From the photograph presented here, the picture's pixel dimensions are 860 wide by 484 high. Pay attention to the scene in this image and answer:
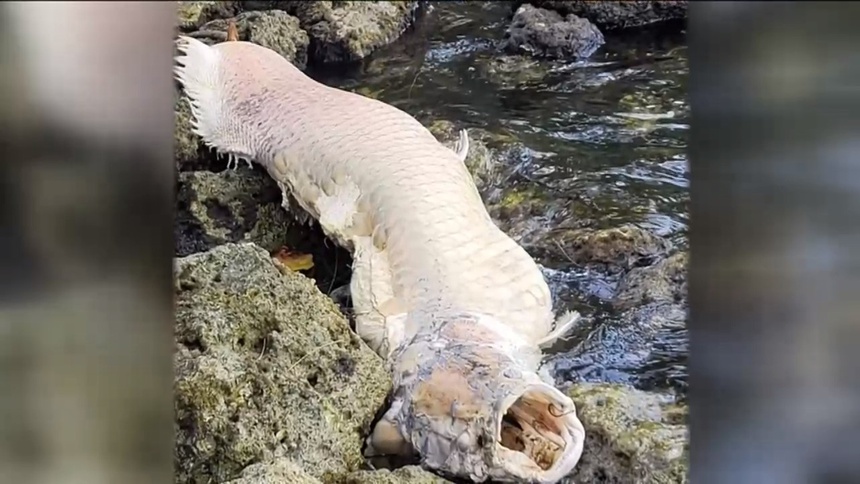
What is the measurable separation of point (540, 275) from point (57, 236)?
1.13 metres

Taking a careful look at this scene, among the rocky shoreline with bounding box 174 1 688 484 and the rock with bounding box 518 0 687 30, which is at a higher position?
the rock with bounding box 518 0 687 30

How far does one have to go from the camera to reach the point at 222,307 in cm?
131

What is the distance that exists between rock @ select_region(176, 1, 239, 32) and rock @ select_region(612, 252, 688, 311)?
1.03 metres

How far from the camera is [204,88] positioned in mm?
1860

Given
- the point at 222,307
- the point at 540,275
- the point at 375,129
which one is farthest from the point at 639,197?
the point at 222,307

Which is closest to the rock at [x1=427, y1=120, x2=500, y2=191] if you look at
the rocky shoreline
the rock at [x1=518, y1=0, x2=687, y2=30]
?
the rocky shoreline

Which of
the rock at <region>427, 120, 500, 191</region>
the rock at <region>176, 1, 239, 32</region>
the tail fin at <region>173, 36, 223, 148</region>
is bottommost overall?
the rock at <region>427, 120, 500, 191</region>

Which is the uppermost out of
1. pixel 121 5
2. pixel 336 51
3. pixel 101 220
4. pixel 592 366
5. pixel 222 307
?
pixel 121 5

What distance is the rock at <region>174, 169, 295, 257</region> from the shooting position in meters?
1.63

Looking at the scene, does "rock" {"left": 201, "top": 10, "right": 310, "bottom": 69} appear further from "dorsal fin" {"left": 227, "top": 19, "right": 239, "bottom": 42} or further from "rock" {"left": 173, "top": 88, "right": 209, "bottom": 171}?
"rock" {"left": 173, "top": 88, "right": 209, "bottom": 171}

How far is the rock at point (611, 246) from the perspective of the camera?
5.00ft

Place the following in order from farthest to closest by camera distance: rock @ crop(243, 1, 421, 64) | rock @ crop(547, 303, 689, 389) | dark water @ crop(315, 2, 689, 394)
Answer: rock @ crop(243, 1, 421, 64), dark water @ crop(315, 2, 689, 394), rock @ crop(547, 303, 689, 389)

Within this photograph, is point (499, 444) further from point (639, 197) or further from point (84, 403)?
point (84, 403)

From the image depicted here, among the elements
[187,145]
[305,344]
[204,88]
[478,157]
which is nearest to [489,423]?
[305,344]
